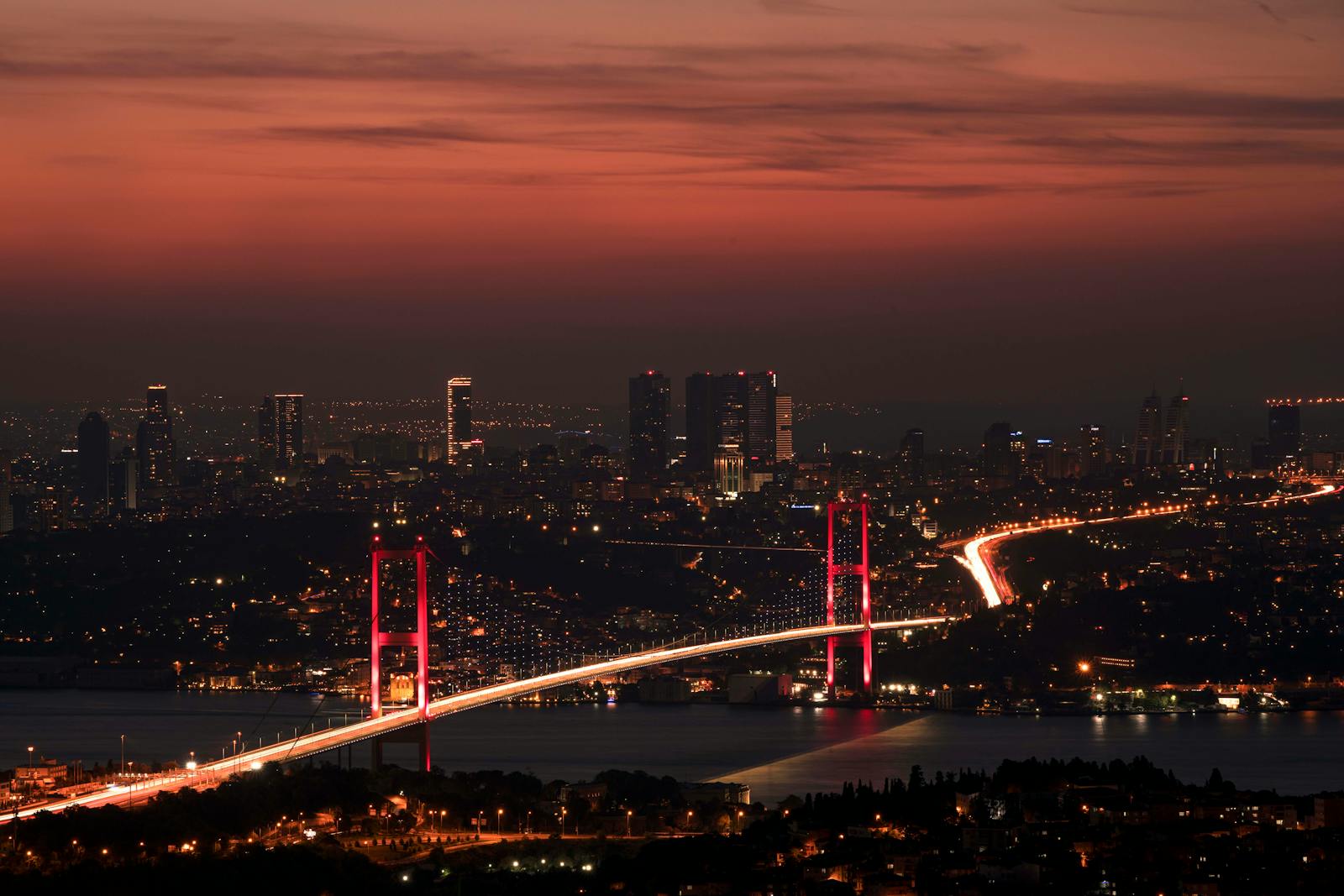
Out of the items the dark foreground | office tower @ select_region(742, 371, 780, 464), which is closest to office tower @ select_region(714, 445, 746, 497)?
office tower @ select_region(742, 371, 780, 464)

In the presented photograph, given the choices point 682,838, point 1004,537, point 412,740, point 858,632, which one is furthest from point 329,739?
point 1004,537

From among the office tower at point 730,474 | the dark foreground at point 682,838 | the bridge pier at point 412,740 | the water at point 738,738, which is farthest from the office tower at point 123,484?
the dark foreground at point 682,838

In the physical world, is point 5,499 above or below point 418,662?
above

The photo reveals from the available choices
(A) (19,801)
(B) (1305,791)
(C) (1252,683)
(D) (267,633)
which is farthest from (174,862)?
(D) (267,633)

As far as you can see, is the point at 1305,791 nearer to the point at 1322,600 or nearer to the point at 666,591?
the point at 1322,600

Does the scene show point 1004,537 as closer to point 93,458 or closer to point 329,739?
point 93,458

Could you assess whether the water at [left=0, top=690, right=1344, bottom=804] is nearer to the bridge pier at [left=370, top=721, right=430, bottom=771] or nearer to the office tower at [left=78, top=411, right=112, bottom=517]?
the bridge pier at [left=370, top=721, right=430, bottom=771]
